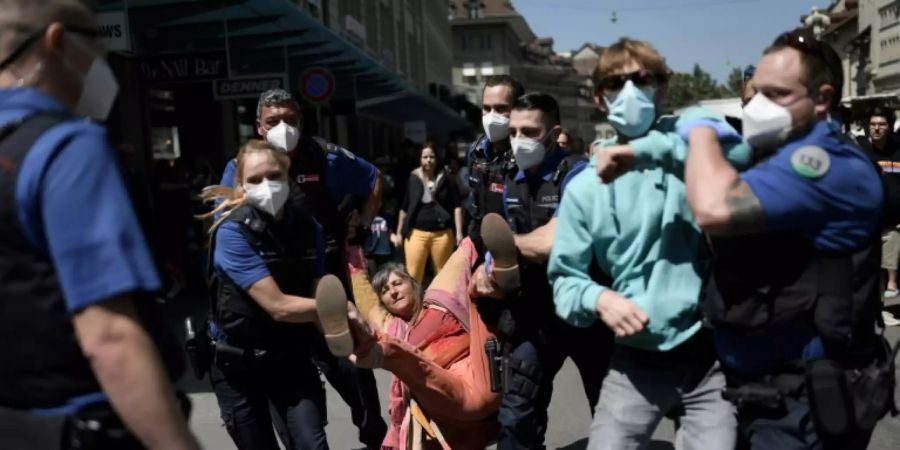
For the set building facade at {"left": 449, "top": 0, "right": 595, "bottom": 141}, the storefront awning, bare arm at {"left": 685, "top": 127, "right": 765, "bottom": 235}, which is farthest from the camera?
building facade at {"left": 449, "top": 0, "right": 595, "bottom": 141}

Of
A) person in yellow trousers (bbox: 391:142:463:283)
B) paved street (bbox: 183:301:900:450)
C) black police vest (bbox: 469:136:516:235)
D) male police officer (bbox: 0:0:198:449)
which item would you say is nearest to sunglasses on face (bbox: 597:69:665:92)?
black police vest (bbox: 469:136:516:235)

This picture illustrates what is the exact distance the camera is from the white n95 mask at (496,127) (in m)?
5.03

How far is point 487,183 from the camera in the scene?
4.91 metres

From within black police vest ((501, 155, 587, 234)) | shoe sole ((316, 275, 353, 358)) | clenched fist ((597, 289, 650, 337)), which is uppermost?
black police vest ((501, 155, 587, 234))

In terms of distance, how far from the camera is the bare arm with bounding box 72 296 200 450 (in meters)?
1.91

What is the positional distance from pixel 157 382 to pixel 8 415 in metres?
0.32

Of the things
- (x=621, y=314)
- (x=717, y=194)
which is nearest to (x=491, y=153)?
(x=621, y=314)

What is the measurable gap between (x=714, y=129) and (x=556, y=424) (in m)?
3.59

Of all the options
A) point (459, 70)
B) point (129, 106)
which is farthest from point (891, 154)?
point (459, 70)

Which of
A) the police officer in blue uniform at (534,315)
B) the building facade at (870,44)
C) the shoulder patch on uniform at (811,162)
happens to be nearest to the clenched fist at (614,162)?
the shoulder patch on uniform at (811,162)

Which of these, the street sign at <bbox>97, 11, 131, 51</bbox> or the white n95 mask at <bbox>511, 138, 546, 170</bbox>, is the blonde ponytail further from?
the street sign at <bbox>97, 11, 131, 51</bbox>

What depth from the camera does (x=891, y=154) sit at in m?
9.34

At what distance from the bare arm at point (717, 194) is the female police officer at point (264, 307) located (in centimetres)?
175

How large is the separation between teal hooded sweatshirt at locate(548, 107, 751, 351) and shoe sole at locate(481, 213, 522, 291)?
59 centimetres
